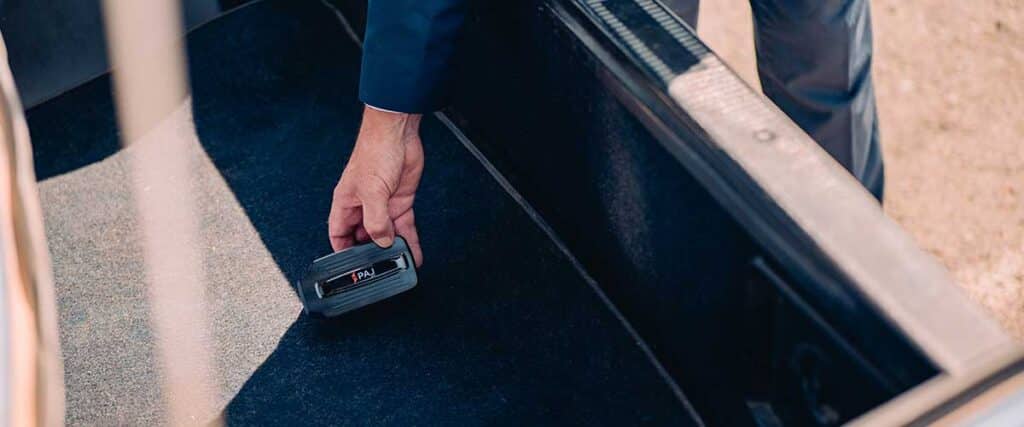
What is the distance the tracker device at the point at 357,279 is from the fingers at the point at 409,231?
2 centimetres

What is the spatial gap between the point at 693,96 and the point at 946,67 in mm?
1062

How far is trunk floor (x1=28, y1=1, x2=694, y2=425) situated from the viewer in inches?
37.0

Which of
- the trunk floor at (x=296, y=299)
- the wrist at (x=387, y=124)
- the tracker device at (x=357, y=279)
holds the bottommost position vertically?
the trunk floor at (x=296, y=299)

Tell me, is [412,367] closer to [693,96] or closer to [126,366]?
[126,366]

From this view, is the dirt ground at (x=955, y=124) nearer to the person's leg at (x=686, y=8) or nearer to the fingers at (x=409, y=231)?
the person's leg at (x=686, y=8)

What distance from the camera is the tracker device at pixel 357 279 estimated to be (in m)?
1.00

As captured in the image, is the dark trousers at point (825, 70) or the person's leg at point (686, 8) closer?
the dark trousers at point (825, 70)

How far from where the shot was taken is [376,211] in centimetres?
97

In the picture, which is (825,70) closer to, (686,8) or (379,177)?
(686,8)

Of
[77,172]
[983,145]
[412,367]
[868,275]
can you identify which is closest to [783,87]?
[983,145]

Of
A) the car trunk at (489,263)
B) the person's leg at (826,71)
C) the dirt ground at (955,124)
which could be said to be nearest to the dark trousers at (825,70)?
the person's leg at (826,71)

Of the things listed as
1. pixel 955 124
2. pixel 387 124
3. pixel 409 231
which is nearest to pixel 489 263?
pixel 409 231

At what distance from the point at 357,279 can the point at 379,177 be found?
0.38ft

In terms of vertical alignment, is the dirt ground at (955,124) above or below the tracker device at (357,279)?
below
